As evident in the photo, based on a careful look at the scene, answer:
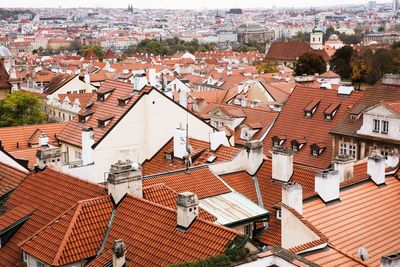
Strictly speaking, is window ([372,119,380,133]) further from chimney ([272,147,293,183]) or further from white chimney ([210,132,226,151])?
chimney ([272,147,293,183])

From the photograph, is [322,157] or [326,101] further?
[326,101]

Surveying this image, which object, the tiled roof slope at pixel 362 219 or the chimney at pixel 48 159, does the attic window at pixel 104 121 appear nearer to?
the chimney at pixel 48 159

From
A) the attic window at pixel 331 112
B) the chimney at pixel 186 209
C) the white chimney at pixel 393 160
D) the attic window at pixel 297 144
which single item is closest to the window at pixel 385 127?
the attic window at pixel 331 112

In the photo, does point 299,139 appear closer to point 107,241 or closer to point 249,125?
point 249,125

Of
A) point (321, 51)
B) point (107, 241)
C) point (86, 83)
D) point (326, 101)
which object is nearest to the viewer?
point (107, 241)

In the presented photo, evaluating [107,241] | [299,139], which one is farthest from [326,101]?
[107,241]

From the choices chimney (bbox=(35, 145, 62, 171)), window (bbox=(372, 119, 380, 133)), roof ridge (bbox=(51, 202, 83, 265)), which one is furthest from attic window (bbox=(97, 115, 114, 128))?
window (bbox=(372, 119, 380, 133))
